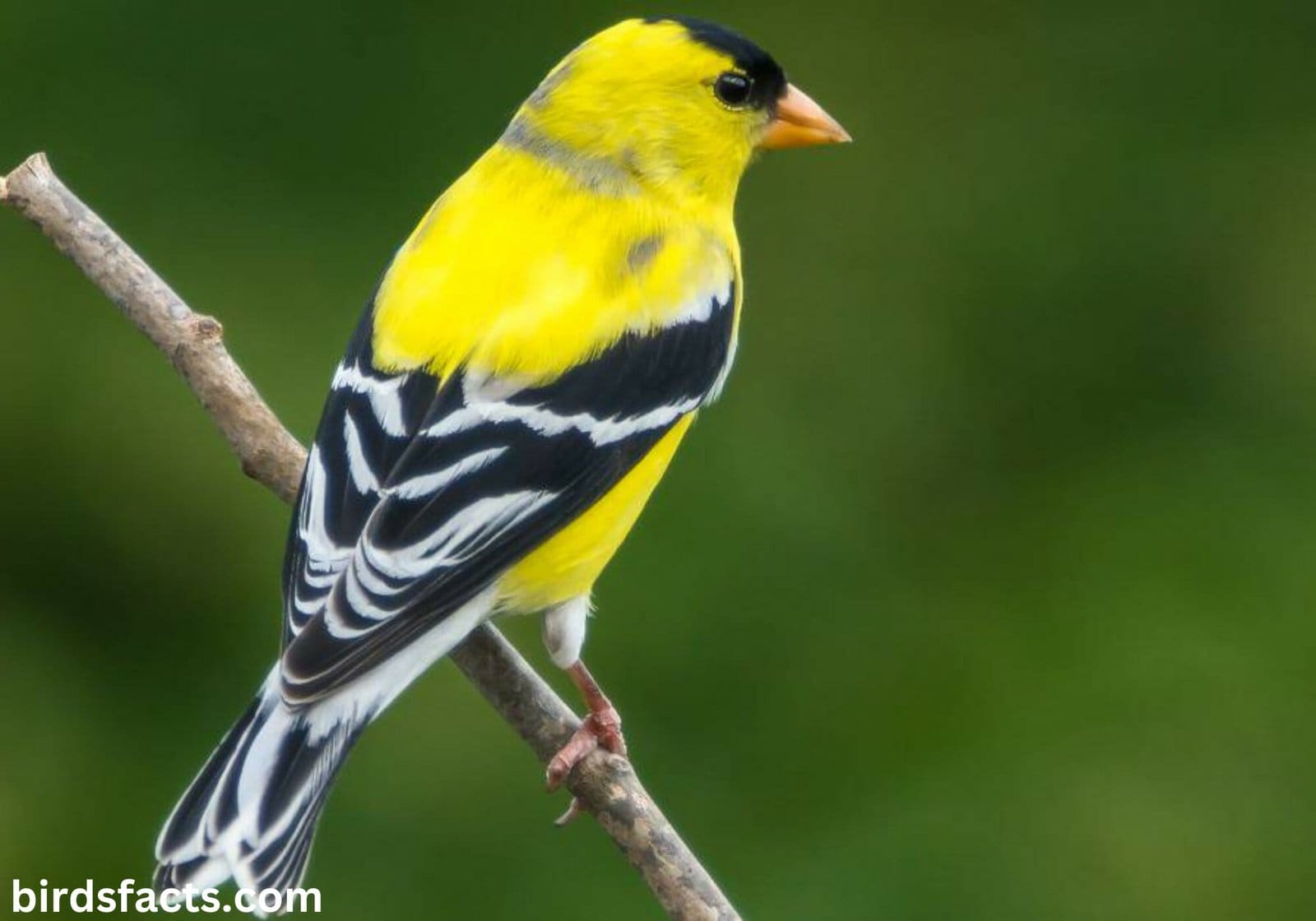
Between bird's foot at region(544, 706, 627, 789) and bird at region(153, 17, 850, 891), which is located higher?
bird at region(153, 17, 850, 891)

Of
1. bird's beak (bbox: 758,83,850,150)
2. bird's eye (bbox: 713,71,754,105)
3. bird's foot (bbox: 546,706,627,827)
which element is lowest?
bird's foot (bbox: 546,706,627,827)

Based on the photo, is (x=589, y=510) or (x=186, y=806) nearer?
(x=186, y=806)

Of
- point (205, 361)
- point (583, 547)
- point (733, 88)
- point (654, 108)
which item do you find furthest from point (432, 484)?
point (733, 88)

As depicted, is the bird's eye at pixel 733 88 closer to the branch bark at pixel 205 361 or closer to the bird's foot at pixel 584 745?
the branch bark at pixel 205 361

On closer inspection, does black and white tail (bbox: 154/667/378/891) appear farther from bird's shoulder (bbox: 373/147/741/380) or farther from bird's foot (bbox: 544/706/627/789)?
bird's shoulder (bbox: 373/147/741/380)

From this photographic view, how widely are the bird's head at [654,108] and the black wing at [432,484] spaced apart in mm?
347

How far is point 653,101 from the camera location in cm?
295

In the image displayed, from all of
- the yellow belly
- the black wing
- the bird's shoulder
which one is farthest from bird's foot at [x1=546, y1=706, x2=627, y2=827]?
the bird's shoulder

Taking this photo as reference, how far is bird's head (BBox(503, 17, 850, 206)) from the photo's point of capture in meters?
2.93

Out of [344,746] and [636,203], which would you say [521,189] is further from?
[344,746]

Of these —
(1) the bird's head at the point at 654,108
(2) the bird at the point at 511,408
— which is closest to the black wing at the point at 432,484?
(2) the bird at the point at 511,408

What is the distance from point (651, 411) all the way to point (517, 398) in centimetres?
21

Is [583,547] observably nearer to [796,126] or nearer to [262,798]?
[262,798]

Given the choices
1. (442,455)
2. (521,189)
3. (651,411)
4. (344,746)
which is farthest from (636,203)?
(344,746)
